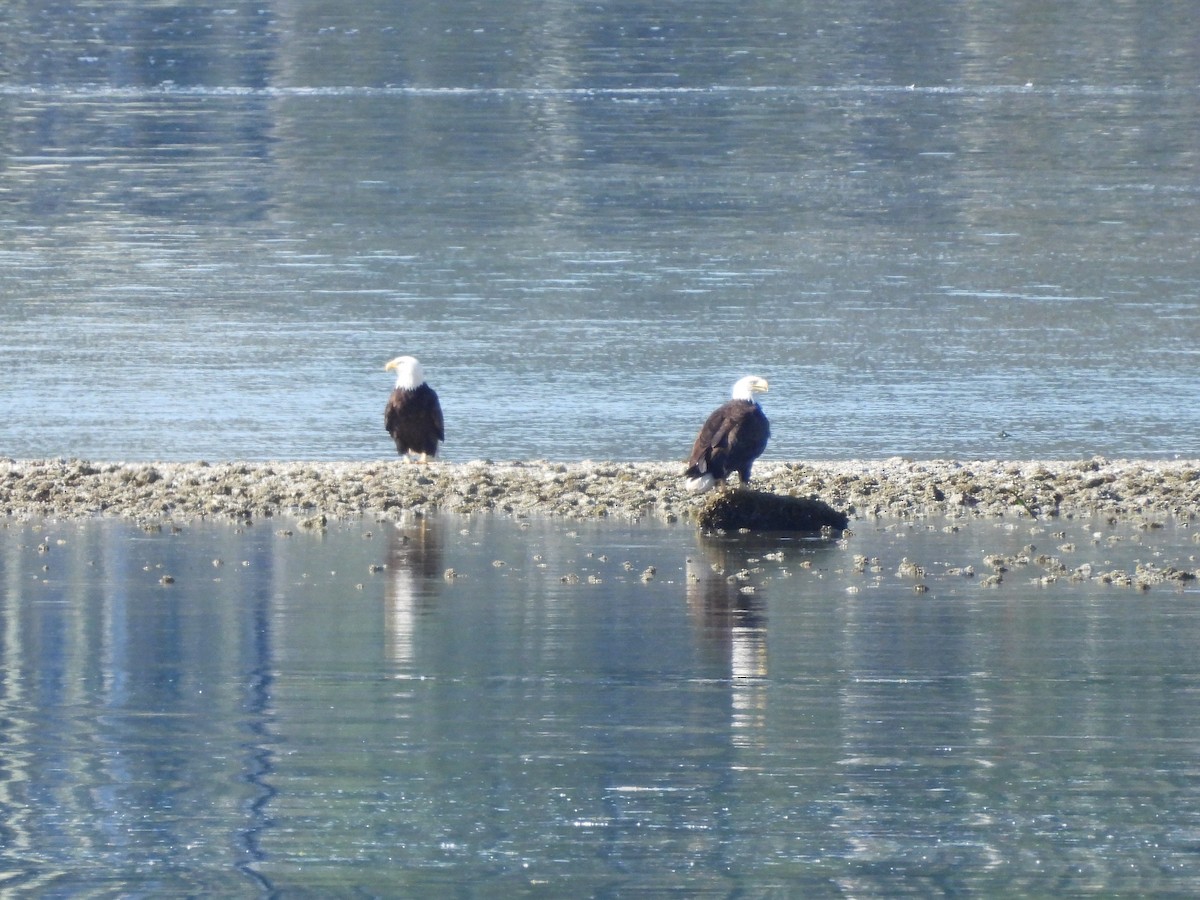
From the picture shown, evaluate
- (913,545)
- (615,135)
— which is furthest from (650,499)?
(615,135)

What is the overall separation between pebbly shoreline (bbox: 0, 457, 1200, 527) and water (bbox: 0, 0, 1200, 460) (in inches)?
61.4

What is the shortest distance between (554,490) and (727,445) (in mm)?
952

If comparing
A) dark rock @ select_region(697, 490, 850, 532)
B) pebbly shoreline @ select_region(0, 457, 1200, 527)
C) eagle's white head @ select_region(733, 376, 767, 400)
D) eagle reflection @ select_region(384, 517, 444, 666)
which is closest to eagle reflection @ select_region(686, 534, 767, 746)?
dark rock @ select_region(697, 490, 850, 532)

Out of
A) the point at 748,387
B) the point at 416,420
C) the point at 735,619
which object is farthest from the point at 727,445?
the point at 735,619

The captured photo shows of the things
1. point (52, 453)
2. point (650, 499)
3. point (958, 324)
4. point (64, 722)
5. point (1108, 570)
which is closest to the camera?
point (64, 722)

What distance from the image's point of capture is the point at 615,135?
40.2m

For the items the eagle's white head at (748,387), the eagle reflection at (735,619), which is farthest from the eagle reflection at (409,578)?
the eagle's white head at (748,387)

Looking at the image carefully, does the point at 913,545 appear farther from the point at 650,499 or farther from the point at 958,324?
the point at 958,324

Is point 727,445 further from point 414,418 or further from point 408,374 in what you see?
point 408,374

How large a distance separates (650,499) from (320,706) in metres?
4.56

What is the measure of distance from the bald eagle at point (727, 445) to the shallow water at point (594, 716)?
3.48 feet

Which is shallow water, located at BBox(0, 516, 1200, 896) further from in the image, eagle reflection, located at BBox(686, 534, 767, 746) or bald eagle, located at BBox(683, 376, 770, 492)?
bald eagle, located at BBox(683, 376, 770, 492)

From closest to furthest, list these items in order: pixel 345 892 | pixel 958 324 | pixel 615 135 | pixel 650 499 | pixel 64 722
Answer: pixel 345 892 → pixel 64 722 → pixel 650 499 → pixel 958 324 → pixel 615 135

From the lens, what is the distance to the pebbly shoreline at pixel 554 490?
1202cm
